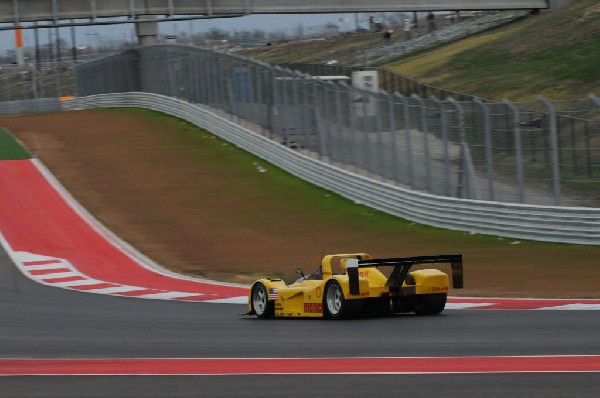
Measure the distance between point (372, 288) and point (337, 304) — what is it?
1.70 feet

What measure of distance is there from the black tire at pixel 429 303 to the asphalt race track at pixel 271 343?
16 cm

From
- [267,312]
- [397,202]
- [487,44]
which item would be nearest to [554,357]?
[267,312]

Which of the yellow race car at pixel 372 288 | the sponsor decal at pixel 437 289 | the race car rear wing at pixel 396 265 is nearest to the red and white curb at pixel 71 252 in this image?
the yellow race car at pixel 372 288

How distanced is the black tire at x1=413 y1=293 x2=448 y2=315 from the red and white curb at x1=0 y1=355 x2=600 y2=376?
147 inches

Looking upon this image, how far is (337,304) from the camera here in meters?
13.8

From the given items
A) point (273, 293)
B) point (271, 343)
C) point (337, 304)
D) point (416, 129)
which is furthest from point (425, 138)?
point (271, 343)

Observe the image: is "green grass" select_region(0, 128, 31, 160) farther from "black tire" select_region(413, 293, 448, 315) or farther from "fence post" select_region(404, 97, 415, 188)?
"black tire" select_region(413, 293, 448, 315)

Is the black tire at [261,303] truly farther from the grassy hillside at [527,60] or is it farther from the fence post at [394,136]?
the grassy hillside at [527,60]

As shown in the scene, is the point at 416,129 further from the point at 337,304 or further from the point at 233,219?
the point at 337,304

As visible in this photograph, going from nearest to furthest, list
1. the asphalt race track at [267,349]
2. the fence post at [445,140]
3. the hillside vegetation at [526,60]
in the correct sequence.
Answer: the asphalt race track at [267,349] < the fence post at [445,140] < the hillside vegetation at [526,60]

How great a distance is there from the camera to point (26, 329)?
1424 centimetres

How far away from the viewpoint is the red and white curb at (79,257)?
18.1m

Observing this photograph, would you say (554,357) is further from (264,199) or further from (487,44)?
(487,44)

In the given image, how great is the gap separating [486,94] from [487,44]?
35.9 feet
